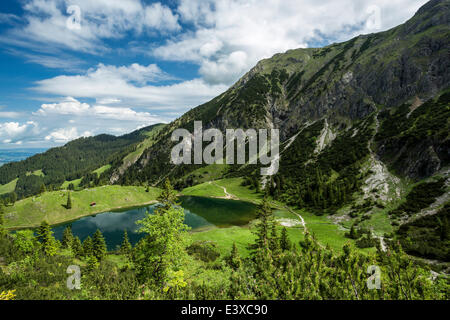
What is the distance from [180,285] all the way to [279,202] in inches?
4148

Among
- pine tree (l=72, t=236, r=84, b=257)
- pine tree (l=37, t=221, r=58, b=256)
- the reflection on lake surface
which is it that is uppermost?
pine tree (l=37, t=221, r=58, b=256)

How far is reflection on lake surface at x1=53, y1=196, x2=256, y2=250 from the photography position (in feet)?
288

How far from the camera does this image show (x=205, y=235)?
2687 inches

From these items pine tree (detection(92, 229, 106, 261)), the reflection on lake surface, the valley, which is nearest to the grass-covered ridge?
the valley

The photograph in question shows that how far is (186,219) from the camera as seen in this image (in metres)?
100

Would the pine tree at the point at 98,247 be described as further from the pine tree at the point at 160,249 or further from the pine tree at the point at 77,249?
the pine tree at the point at 160,249

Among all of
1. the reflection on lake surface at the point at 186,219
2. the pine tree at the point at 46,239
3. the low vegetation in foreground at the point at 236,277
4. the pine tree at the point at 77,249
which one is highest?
the low vegetation in foreground at the point at 236,277

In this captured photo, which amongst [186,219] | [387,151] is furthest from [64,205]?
[387,151]

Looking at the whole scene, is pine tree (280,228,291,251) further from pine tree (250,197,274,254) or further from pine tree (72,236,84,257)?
pine tree (72,236,84,257)

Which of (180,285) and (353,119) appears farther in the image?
(353,119)

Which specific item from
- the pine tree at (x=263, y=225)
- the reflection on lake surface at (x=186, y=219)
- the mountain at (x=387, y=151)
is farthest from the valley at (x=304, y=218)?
the reflection on lake surface at (x=186, y=219)

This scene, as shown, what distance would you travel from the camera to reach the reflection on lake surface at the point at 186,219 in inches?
3460
